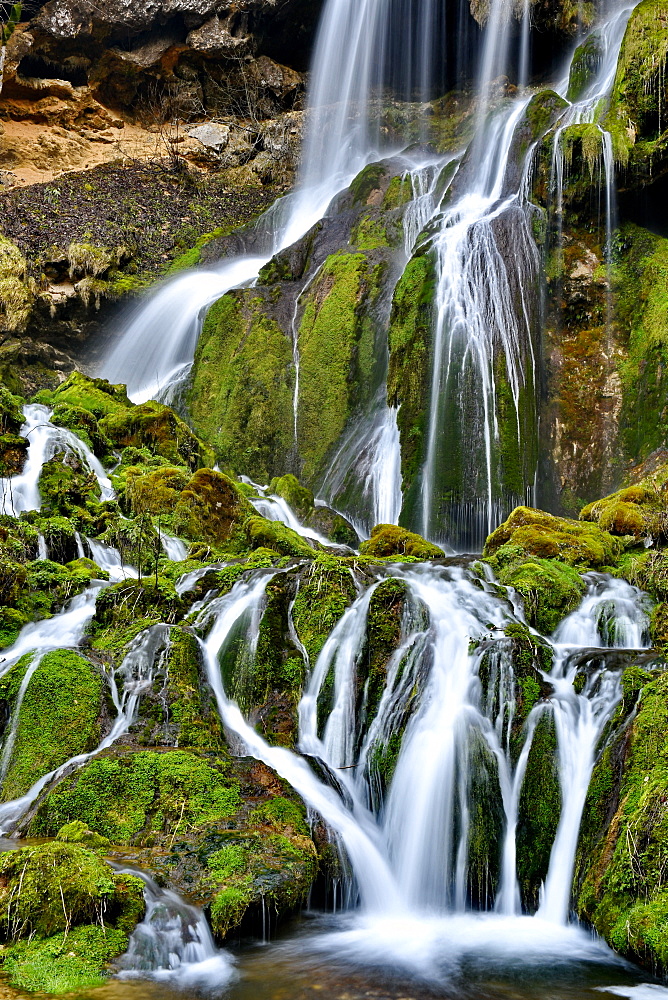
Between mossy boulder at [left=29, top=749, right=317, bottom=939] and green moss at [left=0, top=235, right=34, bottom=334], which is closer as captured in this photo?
mossy boulder at [left=29, top=749, right=317, bottom=939]

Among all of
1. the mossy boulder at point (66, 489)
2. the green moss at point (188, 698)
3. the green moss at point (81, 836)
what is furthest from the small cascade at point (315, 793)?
the mossy boulder at point (66, 489)

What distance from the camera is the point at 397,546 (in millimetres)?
13414

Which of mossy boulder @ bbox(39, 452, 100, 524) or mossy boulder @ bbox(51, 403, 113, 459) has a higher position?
mossy boulder @ bbox(51, 403, 113, 459)

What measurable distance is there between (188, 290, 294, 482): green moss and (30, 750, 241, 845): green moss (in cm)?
1295

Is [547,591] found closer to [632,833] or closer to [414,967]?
[632,833]

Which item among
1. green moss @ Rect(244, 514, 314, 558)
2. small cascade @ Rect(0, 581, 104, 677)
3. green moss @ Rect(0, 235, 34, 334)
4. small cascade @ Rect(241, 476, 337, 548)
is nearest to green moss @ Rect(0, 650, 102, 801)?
small cascade @ Rect(0, 581, 104, 677)

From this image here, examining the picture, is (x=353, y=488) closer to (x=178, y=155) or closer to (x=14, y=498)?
(x=14, y=498)

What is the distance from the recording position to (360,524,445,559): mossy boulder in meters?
13.0

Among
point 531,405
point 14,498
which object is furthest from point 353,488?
point 14,498

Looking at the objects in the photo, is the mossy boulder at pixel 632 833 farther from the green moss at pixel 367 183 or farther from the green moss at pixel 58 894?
the green moss at pixel 367 183

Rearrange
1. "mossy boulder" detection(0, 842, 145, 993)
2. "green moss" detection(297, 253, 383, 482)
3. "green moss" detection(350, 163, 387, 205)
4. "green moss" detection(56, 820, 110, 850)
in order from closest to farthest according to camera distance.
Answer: "mossy boulder" detection(0, 842, 145, 993), "green moss" detection(56, 820, 110, 850), "green moss" detection(297, 253, 383, 482), "green moss" detection(350, 163, 387, 205)

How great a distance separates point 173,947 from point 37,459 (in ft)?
37.6

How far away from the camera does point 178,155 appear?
33.6 meters

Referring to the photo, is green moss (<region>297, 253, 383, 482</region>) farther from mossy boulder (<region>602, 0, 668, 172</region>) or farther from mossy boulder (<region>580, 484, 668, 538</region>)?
mossy boulder (<region>580, 484, 668, 538</region>)
